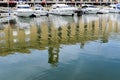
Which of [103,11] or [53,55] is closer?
[53,55]

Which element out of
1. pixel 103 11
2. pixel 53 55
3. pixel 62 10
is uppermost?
pixel 62 10

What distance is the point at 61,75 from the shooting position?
3127 centimetres

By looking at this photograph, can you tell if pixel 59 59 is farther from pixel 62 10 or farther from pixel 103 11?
pixel 103 11

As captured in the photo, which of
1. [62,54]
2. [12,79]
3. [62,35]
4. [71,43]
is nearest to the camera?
[12,79]

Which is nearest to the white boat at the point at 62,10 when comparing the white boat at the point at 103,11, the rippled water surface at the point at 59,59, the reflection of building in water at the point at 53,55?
the white boat at the point at 103,11

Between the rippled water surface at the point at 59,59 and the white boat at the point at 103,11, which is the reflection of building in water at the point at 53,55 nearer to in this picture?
the rippled water surface at the point at 59,59

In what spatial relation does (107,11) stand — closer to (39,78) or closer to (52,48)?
(52,48)

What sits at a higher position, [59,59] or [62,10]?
[62,10]

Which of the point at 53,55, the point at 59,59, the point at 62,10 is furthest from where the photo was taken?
the point at 62,10

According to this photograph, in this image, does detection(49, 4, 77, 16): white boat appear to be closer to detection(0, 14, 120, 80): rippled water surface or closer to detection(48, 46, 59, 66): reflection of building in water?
detection(0, 14, 120, 80): rippled water surface

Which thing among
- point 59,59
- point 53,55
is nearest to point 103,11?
point 53,55

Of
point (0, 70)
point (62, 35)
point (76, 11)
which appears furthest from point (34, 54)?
point (76, 11)

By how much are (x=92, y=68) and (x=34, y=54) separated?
10.8m

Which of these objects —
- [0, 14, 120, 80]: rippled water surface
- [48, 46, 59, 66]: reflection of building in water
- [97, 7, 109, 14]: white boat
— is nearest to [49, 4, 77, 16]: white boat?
[97, 7, 109, 14]: white boat
